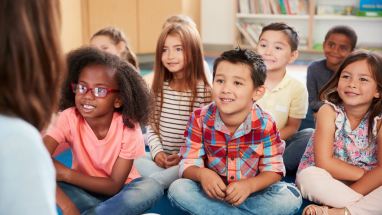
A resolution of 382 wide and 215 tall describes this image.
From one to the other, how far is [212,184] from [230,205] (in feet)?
0.28

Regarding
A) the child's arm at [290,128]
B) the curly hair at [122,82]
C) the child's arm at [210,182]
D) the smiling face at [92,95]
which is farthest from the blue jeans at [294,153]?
the smiling face at [92,95]

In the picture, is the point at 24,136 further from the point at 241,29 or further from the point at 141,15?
the point at 241,29

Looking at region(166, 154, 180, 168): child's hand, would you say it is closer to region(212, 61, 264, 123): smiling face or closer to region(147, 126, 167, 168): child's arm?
region(147, 126, 167, 168): child's arm

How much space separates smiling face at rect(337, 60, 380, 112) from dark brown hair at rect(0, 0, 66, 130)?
117 cm

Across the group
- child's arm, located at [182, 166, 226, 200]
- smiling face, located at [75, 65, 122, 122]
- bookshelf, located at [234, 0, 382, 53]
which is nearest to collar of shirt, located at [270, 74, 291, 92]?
child's arm, located at [182, 166, 226, 200]

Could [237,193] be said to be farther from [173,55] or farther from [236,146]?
[173,55]

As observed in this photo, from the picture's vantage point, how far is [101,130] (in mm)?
1409

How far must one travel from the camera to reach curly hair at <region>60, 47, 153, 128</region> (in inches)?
54.6

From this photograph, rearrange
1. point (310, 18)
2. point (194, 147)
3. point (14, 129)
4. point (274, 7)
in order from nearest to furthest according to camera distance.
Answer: point (14, 129)
point (194, 147)
point (310, 18)
point (274, 7)

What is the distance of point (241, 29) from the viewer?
468 centimetres

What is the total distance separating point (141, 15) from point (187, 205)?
10.1ft

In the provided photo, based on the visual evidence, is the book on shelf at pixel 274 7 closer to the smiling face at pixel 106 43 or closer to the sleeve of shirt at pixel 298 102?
the smiling face at pixel 106 43

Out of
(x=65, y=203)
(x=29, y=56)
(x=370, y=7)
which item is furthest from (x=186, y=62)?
(x=370, y=7)

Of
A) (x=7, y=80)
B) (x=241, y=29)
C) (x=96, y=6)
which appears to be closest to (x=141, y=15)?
(x=96, y=6)
